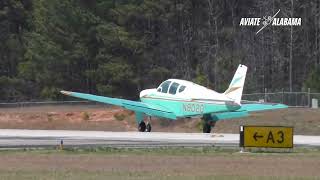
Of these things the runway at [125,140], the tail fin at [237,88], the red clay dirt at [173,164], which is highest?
the tail fin at [237,88]

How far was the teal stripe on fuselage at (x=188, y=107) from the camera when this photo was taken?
44.1 m

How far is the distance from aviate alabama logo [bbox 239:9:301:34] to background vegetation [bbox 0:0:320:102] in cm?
62

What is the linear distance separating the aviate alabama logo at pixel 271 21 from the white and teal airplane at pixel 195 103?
1362 inches

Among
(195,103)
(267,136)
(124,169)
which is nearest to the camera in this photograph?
(124,169)

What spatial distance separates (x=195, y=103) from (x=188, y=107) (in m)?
0.68

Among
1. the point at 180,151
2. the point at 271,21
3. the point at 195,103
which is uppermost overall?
the point at 271,21

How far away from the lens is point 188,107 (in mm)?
45750

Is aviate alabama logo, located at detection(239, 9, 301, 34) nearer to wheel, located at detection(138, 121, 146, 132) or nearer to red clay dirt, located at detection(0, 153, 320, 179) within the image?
wheel, located at detection(138, 121, 146, 132)

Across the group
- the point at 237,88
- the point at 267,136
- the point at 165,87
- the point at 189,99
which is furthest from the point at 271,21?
the point at 267,136

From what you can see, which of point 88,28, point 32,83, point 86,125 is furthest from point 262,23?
point 86,125

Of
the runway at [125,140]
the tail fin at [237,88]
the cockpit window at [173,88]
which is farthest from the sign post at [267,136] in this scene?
the cockpit window at [173,88]

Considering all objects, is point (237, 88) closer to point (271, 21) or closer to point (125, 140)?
point (125, 140)

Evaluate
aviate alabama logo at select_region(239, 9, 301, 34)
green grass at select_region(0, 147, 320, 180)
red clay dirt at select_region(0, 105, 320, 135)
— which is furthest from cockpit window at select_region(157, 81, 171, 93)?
aviate alabama logo at select_region(239, 9, 301, 34)

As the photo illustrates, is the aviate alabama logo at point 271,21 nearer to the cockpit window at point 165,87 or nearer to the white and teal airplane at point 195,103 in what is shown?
the white and teal airplane at point 195,103
